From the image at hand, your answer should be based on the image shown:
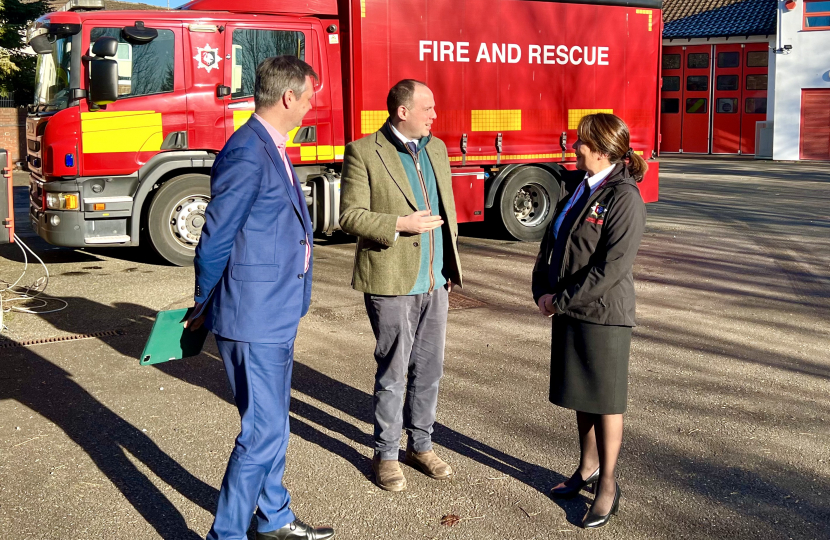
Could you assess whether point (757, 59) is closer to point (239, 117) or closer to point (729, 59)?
point (729, 59)

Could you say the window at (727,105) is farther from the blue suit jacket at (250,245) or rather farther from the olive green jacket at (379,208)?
the blue suit jacket at (250,245)

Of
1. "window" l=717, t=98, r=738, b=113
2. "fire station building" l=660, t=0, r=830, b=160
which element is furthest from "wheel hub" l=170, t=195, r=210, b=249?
"window" l=717, t=98, r=738, b=113

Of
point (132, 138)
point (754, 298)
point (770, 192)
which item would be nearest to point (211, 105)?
point (132, 138)

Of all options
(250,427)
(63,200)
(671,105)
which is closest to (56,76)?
(63,200)

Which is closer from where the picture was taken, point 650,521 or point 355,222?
point 650,521

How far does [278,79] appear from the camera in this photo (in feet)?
11.0

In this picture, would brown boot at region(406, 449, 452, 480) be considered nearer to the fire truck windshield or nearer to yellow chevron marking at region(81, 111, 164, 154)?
yellow chevron marking at region(81, 111, 164, 154)

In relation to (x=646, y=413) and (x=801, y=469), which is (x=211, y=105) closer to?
(x=646, y=413)

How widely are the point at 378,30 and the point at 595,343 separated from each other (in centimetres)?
730

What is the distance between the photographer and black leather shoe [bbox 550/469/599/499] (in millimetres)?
4145

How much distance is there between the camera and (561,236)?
13.0 feet

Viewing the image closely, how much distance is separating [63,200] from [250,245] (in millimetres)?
6924

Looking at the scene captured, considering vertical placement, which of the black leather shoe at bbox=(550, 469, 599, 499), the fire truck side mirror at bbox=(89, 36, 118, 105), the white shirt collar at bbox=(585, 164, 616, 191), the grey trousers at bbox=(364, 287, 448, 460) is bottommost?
the black leather shoe at bbox=(550, 469, 599, 499)

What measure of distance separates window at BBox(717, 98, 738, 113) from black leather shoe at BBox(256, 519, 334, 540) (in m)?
31.4
